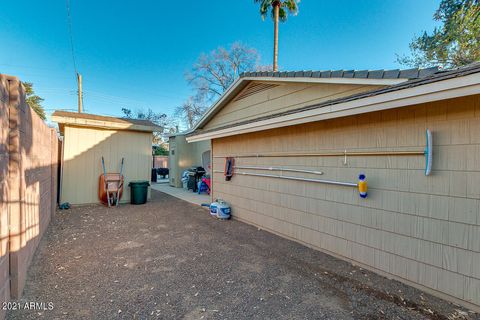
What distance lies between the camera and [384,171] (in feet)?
9.96

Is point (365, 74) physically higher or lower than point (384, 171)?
higher

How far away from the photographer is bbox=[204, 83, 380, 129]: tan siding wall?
3915 millimetres

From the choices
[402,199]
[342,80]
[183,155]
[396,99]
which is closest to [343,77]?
[342,80]

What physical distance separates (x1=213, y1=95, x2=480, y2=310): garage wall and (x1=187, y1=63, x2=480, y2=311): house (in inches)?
0.4

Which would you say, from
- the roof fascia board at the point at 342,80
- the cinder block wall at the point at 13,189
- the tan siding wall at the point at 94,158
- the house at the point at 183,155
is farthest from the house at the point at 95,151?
the roof fascia board at the point at 342,80

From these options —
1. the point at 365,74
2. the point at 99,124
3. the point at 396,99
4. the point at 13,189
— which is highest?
the point at 365,74

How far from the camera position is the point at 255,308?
235 centimetres

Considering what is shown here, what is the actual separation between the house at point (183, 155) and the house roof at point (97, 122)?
4.19 metres

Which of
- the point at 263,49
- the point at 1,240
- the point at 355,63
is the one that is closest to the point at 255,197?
the point at 1,240

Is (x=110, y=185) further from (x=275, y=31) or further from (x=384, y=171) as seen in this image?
(x=275, y=31)

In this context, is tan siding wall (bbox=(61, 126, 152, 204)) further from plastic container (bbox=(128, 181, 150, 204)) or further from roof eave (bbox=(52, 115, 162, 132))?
plastic container (bbox=(128, 181, 150, 204))

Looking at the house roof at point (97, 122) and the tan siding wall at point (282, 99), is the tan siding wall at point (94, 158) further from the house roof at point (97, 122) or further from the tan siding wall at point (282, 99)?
the tan siding wall at point (282, 99)

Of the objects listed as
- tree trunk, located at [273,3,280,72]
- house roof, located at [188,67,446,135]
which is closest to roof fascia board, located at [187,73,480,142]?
house roof, located at [188,67,446,135]

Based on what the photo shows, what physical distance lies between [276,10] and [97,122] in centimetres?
1146
